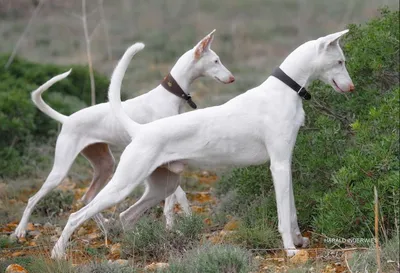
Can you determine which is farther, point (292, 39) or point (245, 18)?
point (245, 18)

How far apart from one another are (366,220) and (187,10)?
28911 millimetres

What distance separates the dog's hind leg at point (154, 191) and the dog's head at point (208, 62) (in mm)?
1425

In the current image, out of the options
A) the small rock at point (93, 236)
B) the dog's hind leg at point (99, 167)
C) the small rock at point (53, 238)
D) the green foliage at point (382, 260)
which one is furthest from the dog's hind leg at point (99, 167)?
the green foliage at point (382, 260)

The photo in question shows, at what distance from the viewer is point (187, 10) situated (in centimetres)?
3484

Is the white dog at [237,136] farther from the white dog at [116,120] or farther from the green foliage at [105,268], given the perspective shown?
the white dog at [116,120]

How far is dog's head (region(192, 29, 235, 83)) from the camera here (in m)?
8.16

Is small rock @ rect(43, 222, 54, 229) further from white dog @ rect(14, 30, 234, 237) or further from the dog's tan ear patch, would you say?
the dog's tan ear patch

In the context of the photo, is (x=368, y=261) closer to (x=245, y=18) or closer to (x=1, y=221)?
(x=1, y=221)

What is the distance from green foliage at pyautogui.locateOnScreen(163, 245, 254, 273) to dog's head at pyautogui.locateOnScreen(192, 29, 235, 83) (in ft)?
8.86

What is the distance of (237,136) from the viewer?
6.79 metres

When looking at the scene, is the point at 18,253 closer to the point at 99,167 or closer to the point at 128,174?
the point at 128,174

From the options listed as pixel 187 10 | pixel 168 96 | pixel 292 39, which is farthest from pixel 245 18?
pixel 168 96

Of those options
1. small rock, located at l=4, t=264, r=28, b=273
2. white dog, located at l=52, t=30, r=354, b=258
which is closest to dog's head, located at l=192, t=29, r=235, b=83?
white dog, located at l=52, t=30, r=354, b=258

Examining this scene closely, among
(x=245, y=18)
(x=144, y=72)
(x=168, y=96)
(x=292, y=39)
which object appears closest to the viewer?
(x=168, y=96)
